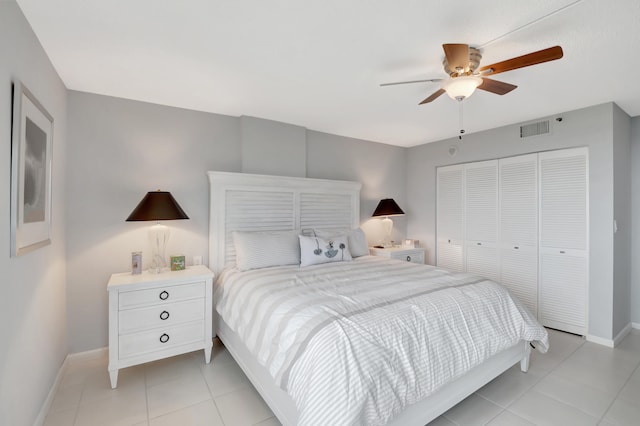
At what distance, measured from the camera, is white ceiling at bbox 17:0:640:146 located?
5.32 ft

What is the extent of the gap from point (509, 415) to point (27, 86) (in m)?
3.58

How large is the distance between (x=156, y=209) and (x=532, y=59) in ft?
9.33

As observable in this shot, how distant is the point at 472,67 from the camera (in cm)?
206

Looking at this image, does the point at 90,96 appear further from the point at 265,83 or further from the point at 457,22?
the point at 457,22

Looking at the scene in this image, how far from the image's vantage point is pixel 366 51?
6.68 ft

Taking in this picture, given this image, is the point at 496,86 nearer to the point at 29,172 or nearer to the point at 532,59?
the point at 532,59

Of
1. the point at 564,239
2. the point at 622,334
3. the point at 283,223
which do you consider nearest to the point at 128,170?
the point at 283,223

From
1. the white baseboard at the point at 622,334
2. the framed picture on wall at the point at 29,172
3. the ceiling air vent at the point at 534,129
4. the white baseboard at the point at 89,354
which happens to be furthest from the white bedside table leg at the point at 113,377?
the ceiling air vent at the point at 534,129

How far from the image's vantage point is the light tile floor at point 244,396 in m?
1.93

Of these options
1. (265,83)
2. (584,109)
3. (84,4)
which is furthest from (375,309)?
(584,109)

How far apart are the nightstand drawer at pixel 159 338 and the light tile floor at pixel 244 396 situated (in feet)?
0.84

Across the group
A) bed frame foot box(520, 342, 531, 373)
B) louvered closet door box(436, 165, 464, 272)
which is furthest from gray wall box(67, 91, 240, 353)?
louvered closet door box(436, 165, 464, 272)

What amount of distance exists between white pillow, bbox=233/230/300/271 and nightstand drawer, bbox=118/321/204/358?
2.15 feet

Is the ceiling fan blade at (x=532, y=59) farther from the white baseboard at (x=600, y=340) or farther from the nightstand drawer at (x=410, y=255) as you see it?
the white baseboard at (x=600, y=340)
